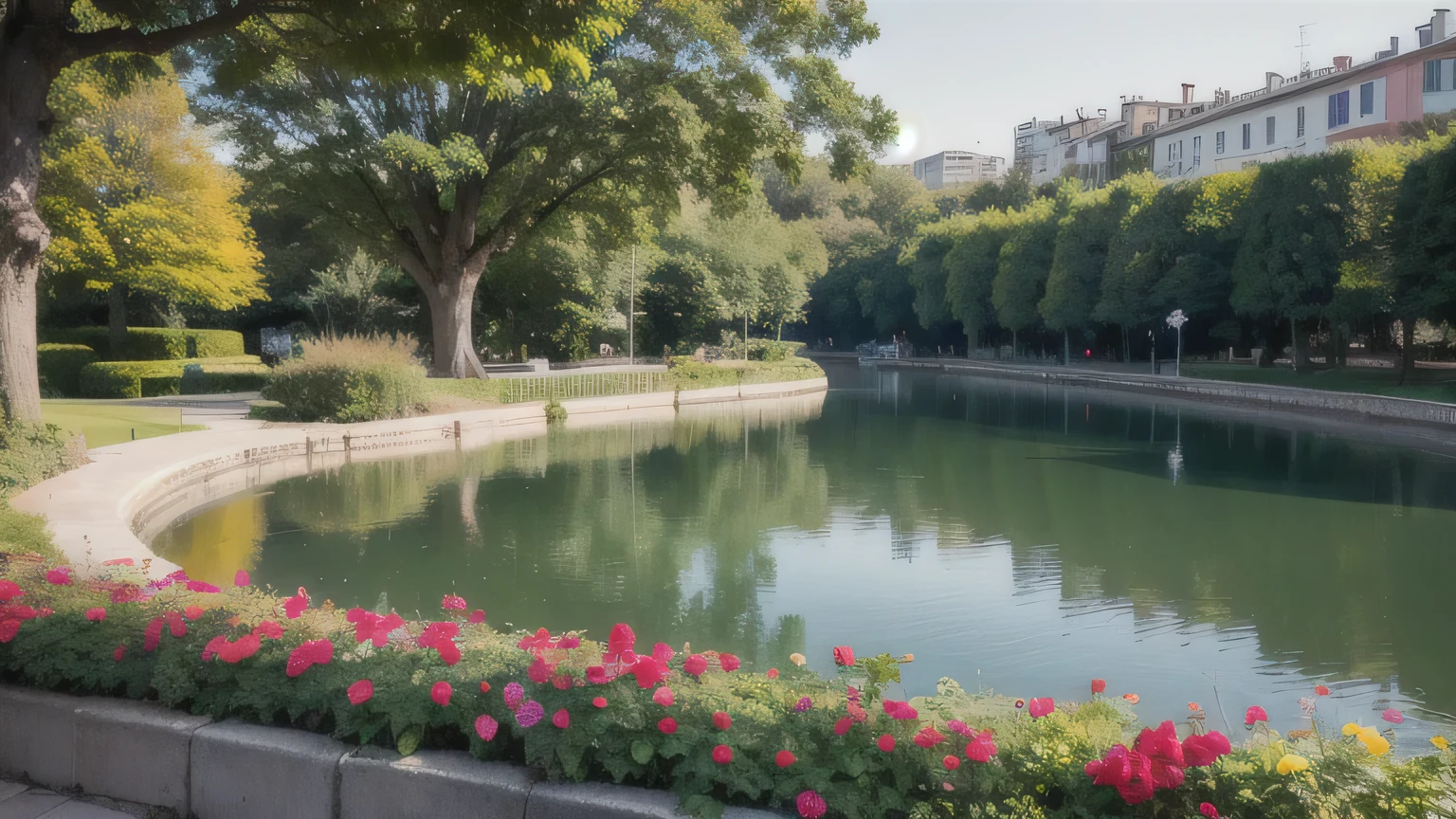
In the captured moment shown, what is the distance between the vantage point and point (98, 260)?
2783 cm

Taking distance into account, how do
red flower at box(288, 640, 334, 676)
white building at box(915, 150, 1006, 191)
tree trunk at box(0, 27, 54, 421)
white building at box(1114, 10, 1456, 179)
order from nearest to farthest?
red flower at box(288, 640, 334, 676), tree trunk at box(0, 27, 54, 421), white building at box(1114, 10, 1456, 179), white building at box(915, 150, 1006, 191)

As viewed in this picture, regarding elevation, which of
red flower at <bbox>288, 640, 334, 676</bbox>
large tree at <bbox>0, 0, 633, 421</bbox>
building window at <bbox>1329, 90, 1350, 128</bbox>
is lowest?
red flower at <bbox>288, 640, 334, 676</bbox>

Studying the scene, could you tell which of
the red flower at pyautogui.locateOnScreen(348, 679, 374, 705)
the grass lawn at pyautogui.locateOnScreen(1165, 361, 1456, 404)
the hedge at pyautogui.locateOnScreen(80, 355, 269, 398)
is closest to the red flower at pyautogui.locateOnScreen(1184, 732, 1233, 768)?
the red flower at pyautogui.locateOnScreen(348, 679, 374, 705)

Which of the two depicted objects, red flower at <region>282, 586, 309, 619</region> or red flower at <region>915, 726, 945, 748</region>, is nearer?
red flower at <region>915, 726, 945, 748</region>

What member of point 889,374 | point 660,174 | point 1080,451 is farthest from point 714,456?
point 889,374

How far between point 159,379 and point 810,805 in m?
29.1

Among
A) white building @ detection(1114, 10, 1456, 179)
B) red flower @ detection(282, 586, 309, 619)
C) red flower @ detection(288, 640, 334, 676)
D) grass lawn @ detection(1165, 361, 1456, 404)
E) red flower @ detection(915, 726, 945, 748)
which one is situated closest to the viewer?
red flower @ detection(915, 726, 945, 748)

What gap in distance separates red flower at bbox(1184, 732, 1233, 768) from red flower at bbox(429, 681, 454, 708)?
2.45 metres

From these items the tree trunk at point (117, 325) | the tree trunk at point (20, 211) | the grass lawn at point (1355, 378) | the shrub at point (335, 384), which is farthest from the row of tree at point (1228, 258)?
the tree trunk at point (117, 325)

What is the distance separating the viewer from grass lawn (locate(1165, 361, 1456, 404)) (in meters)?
28.9

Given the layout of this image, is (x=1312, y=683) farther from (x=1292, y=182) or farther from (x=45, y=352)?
(x=1292, y=182)

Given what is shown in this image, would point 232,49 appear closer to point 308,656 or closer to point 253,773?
point 308,656

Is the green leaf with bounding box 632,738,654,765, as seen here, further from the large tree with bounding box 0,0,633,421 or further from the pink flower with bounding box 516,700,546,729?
the large tree with bounding box 0,0,633,421

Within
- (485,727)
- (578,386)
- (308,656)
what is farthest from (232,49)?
(578,386)
